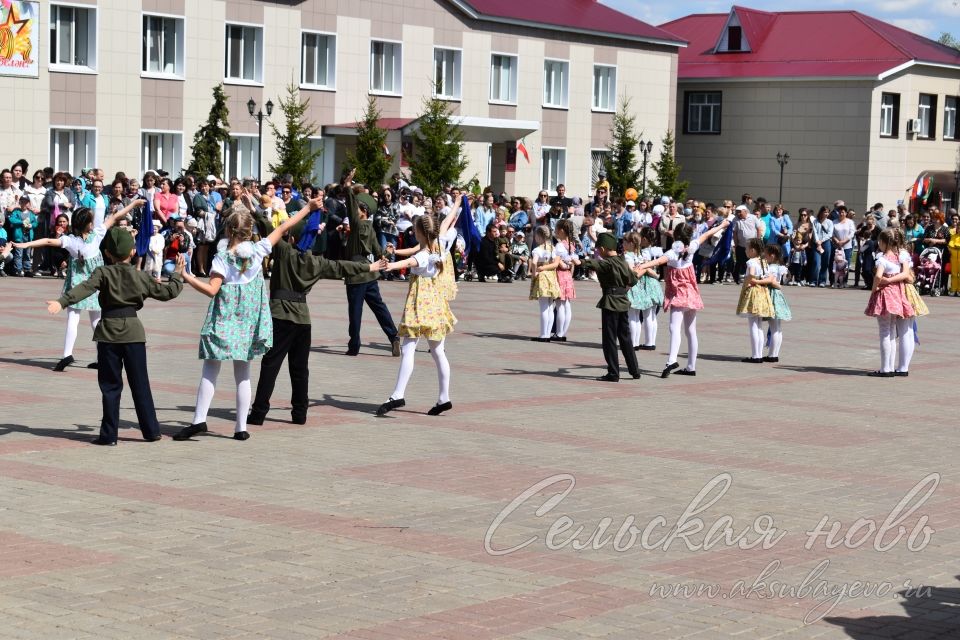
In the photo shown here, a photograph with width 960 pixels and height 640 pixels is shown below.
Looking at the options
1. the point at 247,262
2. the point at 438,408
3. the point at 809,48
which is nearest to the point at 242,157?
the point at 809,48

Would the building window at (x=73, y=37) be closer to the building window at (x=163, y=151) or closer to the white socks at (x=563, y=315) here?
the building window at (x=163, y=151)

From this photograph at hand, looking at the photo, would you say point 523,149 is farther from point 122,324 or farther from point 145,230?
point 122,324

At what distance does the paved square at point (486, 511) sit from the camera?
6.51 meters

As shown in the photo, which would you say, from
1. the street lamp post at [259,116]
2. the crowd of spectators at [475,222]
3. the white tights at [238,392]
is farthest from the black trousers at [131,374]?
the street lamp post at [259,116]

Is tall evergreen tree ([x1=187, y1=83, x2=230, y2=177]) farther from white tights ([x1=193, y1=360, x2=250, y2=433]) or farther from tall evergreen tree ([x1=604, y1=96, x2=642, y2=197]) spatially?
white tights ([x1=193, y1=360, x2=250, y2=433])

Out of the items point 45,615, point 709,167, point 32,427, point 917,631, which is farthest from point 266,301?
point 709,167

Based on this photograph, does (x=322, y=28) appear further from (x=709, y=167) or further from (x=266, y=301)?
(x=266, y=301)

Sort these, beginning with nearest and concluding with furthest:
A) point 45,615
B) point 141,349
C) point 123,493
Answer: point 45,615 < point 123,493 < point 141,349

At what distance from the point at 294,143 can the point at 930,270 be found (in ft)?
56.2

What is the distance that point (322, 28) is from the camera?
41250 mm

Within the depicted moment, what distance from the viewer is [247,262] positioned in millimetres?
10828

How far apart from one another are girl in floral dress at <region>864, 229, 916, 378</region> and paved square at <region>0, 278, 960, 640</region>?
1093mm

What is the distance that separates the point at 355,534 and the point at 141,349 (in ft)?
11.1

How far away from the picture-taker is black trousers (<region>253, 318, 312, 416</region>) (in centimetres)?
1165
